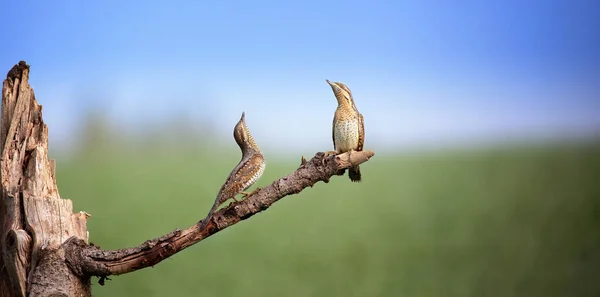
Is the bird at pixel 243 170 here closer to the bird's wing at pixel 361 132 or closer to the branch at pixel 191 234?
the branch at pixel 191 234

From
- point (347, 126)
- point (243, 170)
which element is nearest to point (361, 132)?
point (347, 126)

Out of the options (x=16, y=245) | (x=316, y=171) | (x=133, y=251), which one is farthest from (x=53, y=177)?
(x=316, y=171)

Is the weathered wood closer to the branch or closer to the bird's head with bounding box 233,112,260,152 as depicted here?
the branch

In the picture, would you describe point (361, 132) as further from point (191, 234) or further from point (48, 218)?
point (48, 218)

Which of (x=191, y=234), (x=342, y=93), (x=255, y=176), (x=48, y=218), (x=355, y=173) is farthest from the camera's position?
(x=342, y=93)

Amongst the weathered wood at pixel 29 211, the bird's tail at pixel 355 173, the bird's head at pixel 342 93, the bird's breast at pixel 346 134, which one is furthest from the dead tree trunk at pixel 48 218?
the bird's head at pixel 342 93

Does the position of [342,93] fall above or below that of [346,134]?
above

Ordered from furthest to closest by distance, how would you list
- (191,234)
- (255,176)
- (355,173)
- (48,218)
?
(355,173), (48,218), (255,176), (191,234)
